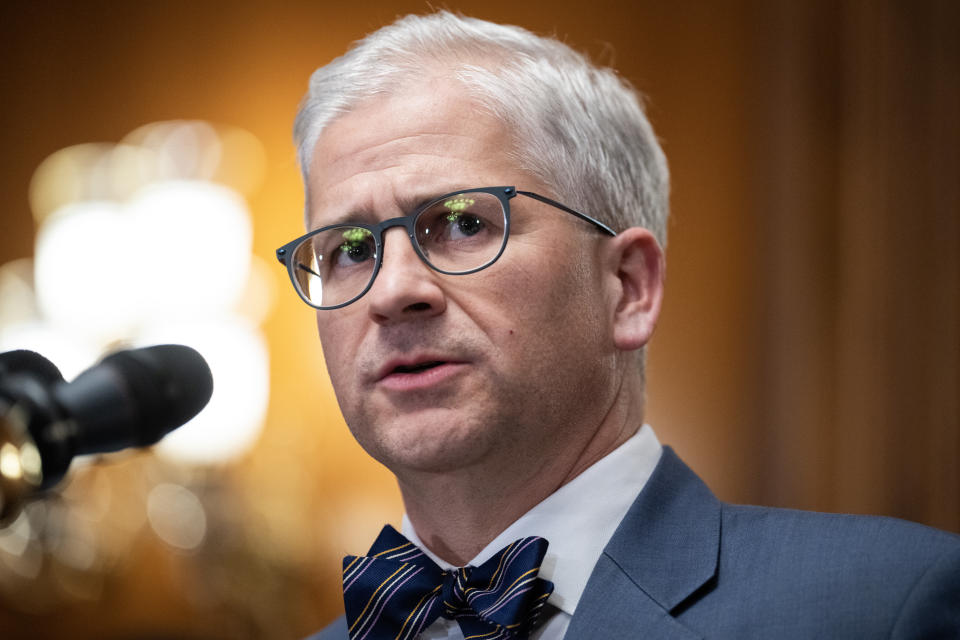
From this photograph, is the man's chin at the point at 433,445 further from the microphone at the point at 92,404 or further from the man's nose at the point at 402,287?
the microphone at the point at 92,404

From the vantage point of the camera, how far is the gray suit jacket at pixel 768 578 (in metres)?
1.01

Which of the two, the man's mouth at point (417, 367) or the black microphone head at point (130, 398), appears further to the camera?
the man's mouth at point (417, 367)

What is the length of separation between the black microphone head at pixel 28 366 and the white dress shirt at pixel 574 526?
0.65 m

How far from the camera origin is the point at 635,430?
141 cm

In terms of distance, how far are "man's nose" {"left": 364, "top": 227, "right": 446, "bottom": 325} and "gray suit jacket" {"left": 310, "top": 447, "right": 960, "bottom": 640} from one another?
37 cm

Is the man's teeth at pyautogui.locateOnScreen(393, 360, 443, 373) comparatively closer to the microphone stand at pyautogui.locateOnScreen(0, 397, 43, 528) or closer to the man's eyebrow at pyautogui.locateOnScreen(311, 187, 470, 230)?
the man's eyebrow at pyautogui.locateOnScreen(311, 187, 470, 230)

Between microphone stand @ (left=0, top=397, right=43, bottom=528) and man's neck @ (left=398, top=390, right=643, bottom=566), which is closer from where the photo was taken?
microphone stand @ (left=0, top=397, right=43, bottom=528)

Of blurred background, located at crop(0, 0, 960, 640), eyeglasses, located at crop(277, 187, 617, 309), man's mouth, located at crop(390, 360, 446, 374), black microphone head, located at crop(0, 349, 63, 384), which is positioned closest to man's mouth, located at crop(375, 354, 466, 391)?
man's mouth, located at crop(390, 360, 446, 374)

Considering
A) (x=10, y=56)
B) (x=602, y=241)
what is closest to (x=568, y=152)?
(x=602, y=241)

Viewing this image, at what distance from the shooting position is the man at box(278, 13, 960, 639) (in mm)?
1108

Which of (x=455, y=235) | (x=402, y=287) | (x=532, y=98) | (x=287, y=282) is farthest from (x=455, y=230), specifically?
(x=287, y=282)

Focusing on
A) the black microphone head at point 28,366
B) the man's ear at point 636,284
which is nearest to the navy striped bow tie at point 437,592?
the man's ear at point 636,284

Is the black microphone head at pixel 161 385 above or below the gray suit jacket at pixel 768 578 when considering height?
above

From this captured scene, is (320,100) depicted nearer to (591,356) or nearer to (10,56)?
(591,356)
